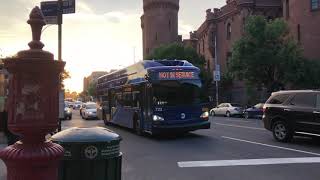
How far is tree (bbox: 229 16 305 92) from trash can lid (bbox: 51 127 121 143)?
1402 inches

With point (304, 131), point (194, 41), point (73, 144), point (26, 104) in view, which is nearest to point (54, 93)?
point (26, 104)

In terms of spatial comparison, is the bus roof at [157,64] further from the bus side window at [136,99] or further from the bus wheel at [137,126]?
the bus wheel at [137,126]

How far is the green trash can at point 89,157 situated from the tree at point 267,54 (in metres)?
35.8

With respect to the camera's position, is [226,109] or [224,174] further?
[226,109]

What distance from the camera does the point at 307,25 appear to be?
48.7 meters

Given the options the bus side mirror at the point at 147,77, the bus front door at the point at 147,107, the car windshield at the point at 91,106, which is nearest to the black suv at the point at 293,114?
the bus front door at the point at 147,107

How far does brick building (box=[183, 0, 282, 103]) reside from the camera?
5806 centimetres

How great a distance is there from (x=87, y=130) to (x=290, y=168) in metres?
6.47

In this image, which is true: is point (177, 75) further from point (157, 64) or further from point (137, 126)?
point (137, 126)

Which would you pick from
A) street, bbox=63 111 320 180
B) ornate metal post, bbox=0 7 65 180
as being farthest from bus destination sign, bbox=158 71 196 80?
ornate metal post, bbox=0 7 65 180

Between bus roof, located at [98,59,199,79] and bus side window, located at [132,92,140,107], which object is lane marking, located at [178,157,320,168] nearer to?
bus roof, located at [98,59,199,79]

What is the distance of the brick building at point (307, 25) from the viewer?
47906 mm

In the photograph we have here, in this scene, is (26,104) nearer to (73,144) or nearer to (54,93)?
(54,93)

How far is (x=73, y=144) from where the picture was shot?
5.57 meters
